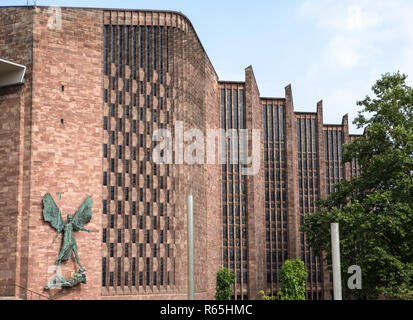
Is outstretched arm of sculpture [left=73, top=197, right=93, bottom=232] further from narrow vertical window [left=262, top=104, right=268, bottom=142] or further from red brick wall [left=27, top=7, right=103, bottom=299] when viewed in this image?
narrow vertical window [left=262, top=104, right=268, bottom=142]

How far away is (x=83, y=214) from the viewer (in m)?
39.3

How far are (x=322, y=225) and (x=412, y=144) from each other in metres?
7.73

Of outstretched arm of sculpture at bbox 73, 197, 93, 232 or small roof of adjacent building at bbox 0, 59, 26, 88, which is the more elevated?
small roof of adjacent building at bbox 0, 59, 26, 88

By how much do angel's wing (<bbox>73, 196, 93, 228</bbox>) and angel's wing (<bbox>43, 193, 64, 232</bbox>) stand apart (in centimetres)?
108

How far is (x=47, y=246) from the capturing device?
3791cm

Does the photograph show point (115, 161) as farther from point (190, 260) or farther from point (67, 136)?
point (190, 260)

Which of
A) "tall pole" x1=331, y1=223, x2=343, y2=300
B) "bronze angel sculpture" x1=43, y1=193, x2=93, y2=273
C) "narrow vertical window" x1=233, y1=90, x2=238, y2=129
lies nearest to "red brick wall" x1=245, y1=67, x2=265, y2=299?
"narrow vertical window" x1=233, y1=90, x2=238, y2=129

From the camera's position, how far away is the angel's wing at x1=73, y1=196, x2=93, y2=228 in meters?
39.0

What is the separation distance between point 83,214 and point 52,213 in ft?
7.27

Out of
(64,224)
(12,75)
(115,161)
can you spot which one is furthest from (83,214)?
(12,75)

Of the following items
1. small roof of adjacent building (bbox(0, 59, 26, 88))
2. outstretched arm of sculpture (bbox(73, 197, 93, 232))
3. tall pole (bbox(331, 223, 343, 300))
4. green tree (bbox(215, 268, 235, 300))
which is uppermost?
small roof of adjacent building (bbox(0, 59, 26, 88))

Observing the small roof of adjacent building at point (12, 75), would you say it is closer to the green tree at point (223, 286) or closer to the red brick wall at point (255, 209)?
the green tree at point (223, 286)

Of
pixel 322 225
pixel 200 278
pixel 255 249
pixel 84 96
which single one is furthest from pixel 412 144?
pixel 255 249

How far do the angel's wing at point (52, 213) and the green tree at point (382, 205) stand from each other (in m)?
16.9
